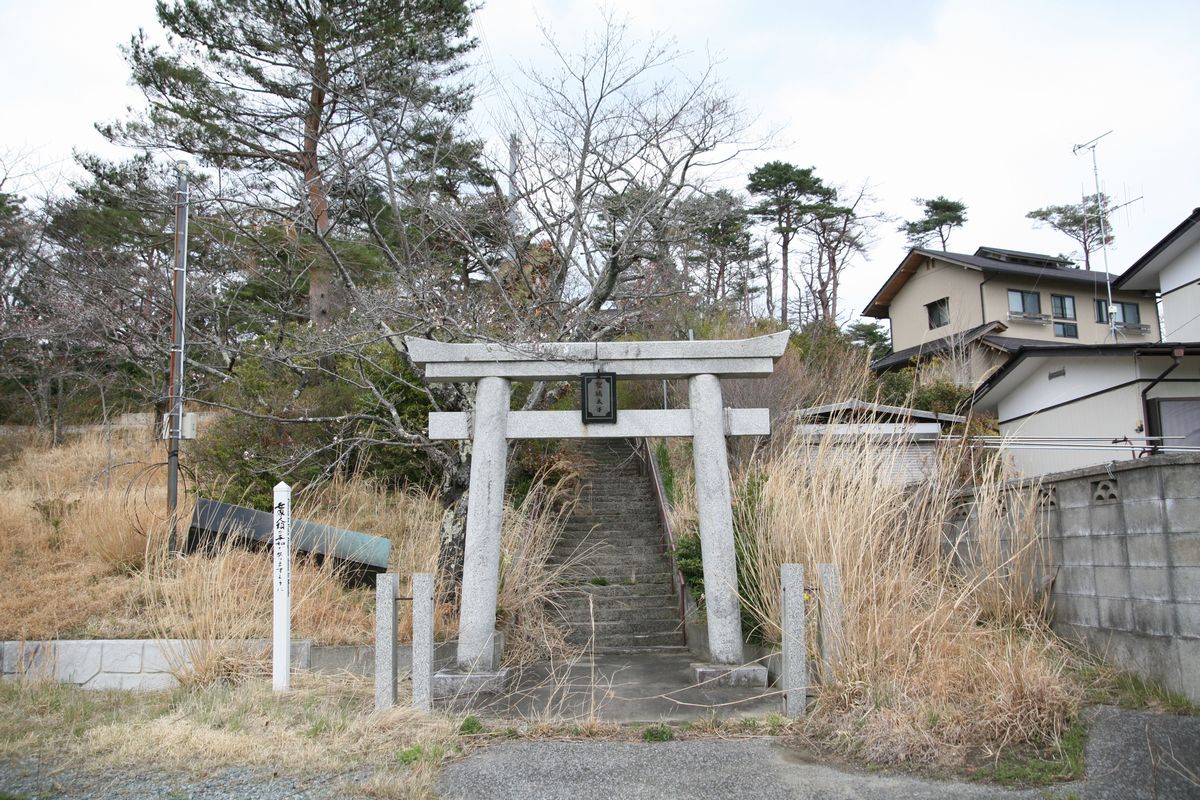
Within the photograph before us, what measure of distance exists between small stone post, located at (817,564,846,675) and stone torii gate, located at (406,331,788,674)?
50.3 inches

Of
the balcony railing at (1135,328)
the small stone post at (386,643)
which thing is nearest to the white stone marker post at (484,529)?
the small stone post at (386,643)

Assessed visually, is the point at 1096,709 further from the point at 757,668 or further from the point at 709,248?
the point at 709,248

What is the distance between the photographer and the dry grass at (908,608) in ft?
15.5

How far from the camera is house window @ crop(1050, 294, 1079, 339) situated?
2241 centimetres

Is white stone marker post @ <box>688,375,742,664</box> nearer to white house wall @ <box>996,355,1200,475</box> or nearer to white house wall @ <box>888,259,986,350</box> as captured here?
white house wall @ <box>996,355,1200,475</box>

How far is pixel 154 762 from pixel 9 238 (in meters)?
15.6

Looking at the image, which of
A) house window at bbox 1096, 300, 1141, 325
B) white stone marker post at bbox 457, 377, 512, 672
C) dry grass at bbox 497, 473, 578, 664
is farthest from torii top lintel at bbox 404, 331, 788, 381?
house window at bbox 1096, 300, 1141, 325

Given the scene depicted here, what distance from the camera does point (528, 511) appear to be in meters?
10.6

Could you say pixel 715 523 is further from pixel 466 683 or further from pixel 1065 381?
pixel 1065 381

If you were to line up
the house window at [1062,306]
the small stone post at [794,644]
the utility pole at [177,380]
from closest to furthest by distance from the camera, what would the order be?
the small stone post at [794,644]
the utility pole at [177,380]
the house window at [1062,306]

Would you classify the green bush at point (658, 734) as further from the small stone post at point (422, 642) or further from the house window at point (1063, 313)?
the house window at point (1063, 313)

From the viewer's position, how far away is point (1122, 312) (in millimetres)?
22250

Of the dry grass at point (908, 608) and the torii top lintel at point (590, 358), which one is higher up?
the torii top lintel at point (590, 358)

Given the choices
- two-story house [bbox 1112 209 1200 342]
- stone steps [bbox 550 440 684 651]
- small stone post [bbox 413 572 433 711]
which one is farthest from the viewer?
two-story house [bbox 1112 209 1200 342]
